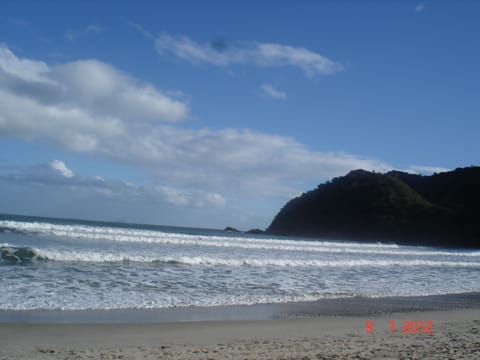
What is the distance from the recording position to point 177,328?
8.04 m

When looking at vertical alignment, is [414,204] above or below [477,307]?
above

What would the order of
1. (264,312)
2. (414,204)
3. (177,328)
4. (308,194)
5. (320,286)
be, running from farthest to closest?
(308,194)
(414,204)
(320,286)
(264,312)
(177,328)

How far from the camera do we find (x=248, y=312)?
9.96 m

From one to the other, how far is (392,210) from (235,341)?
9023 cm

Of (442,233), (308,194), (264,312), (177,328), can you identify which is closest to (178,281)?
(264,312)

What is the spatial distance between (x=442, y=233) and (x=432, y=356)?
81400 millimetres

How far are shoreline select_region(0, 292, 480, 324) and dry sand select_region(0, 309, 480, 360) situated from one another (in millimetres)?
406

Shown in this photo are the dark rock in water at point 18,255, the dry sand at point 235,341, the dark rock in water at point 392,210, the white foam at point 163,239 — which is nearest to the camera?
the dry sand at point 235,341

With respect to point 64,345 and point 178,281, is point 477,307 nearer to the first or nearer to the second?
point 178,281

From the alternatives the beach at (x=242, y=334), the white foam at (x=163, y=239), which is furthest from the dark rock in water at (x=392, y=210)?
the beach at (x=242, y=334)
